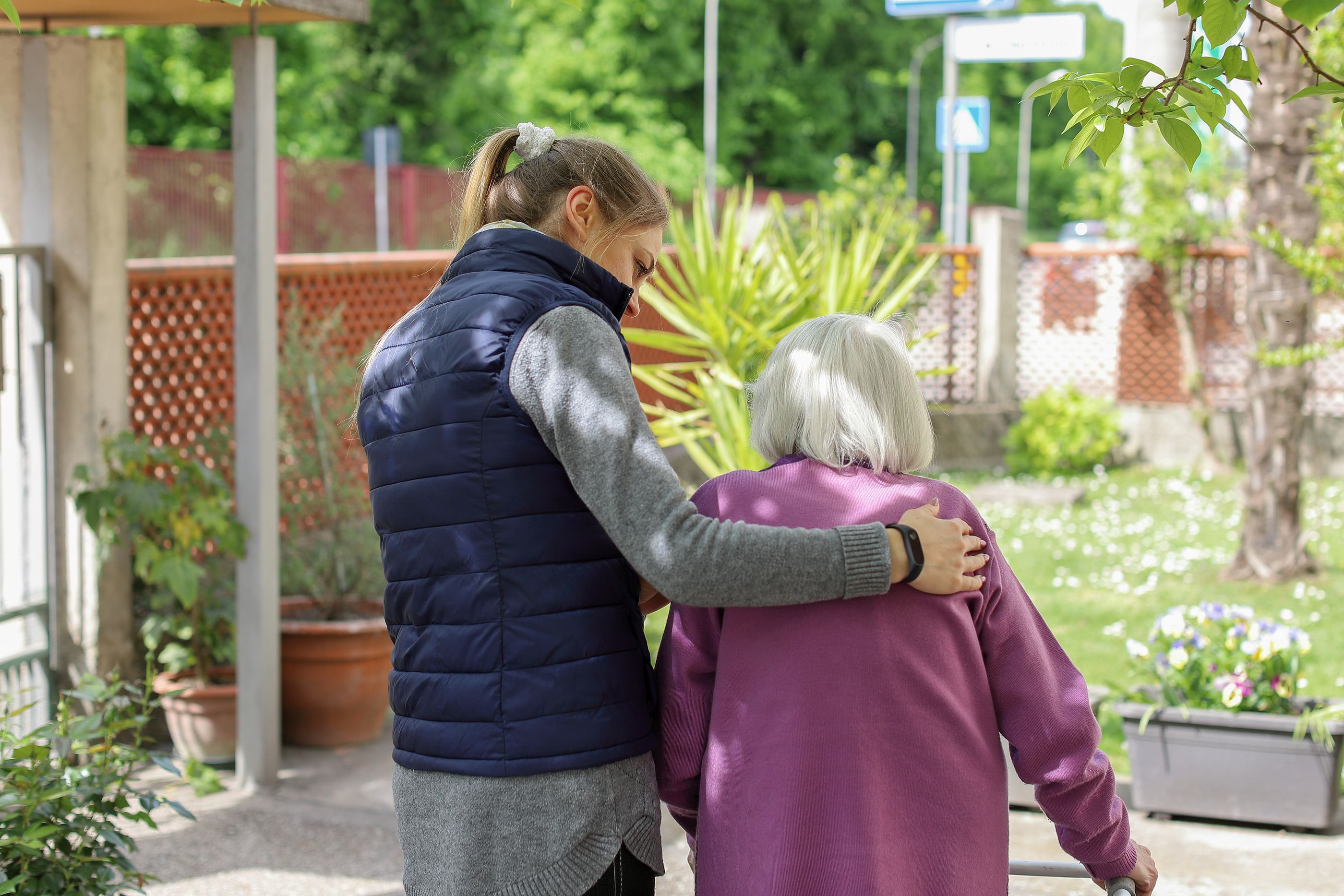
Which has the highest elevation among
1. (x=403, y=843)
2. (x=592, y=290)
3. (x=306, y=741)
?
(x=592, y=290)

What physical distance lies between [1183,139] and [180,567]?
3.52m

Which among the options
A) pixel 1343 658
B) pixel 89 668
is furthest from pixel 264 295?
pixel 1343 658

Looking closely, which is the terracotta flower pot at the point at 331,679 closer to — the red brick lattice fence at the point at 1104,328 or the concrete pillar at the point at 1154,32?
the red brick lattice fence at the point at 1104,328

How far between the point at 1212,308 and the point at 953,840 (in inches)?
438

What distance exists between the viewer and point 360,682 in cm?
484

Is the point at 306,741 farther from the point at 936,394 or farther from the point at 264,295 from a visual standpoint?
the point at 936,394

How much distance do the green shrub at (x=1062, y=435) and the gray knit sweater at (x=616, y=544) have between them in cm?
997

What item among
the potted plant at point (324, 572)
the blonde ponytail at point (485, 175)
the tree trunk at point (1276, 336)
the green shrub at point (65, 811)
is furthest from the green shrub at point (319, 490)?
the tree trunk at point (1276, 336)

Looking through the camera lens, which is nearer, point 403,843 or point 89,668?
point 403,843

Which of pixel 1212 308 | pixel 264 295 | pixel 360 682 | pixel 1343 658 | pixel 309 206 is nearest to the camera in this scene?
pixel 264 295

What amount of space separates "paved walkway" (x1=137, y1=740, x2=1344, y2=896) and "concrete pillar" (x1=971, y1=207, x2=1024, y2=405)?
8489mm

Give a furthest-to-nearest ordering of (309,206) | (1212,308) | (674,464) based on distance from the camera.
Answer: (309,206), (1212,308), (674,464)

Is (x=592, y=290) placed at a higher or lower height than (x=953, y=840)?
higher

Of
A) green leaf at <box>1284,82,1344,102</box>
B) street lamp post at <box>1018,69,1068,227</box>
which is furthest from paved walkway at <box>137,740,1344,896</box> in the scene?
street lamp post at <box>1018,69,1068,227</box>
